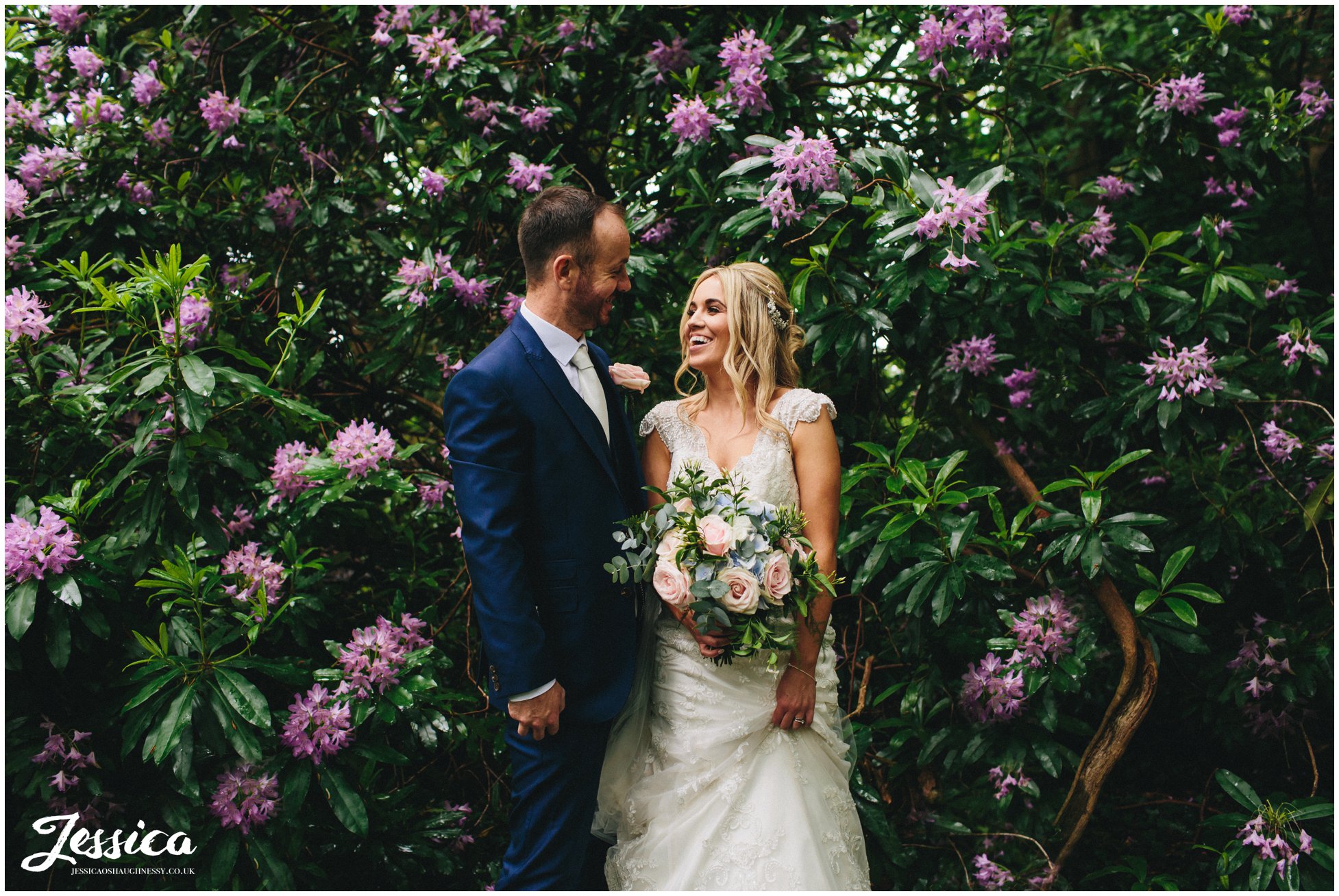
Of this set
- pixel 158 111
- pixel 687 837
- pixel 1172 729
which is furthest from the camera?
pixel 1172 729

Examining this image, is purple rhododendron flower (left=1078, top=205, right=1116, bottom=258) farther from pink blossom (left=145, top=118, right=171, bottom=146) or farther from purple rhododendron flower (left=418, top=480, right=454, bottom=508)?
pink blossom (left=145, top=118, right=171, bottom=146)

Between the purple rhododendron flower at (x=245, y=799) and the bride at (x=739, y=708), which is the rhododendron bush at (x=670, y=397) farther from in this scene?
the bride at (x=739, y=708)

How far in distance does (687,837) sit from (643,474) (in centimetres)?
91

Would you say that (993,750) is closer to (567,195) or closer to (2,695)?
(567,195)

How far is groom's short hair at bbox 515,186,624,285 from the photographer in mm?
2061

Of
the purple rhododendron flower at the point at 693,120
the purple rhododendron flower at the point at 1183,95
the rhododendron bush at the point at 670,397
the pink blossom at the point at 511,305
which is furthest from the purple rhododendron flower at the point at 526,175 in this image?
the purple rhododendron flower at the point at 1183,95

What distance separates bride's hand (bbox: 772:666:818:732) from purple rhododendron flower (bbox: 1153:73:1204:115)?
2654mm

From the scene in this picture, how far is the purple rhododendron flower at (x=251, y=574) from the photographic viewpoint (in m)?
2.44

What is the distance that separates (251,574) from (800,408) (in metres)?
1.61

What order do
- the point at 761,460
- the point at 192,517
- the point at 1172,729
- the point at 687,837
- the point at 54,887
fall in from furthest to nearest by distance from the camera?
the point at 1172,729, the point at 54,887, the point at 192,517, the point at 761,460, the point at 687,837

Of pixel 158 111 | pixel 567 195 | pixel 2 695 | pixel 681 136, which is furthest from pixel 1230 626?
pixel 158 111

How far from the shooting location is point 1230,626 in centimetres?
331

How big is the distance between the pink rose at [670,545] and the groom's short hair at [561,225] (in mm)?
687

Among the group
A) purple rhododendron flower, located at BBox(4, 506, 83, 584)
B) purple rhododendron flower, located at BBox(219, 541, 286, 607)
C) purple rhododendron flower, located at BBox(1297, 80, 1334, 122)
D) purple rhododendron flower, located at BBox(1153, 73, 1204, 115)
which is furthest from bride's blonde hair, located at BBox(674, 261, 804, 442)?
purple rhododendron flower, located at BBox(1297, 80, 1334, 122)
